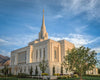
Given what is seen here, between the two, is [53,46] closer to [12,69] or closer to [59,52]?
[59,52]

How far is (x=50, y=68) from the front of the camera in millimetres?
37594

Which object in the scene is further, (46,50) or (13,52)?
(13,52)

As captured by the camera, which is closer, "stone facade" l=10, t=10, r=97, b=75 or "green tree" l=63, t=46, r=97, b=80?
"green tree" l=63, t=46, r=97, b=80

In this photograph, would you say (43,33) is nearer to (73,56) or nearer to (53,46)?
(53,46)

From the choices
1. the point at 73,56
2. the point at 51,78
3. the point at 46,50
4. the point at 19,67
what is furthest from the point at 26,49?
the point at 73,56

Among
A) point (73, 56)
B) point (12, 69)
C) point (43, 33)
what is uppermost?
point (43, 33)

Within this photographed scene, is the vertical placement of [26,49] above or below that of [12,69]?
above

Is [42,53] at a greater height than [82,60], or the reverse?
[42,53]

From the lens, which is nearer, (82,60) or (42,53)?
(82,60)

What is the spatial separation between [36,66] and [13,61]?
2739 cm

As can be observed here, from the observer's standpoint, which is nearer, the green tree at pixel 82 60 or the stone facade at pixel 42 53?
the green tree at pixel 82 60

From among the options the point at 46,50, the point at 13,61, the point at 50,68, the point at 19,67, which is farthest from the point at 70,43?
the point at 13,61

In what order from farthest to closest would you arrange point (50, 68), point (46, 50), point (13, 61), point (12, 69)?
point (13, 61) < point (12, 69) < point (46, 50) < point (50, 68)

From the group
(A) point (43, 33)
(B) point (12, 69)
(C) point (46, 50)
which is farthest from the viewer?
(A) point (43, 33)
